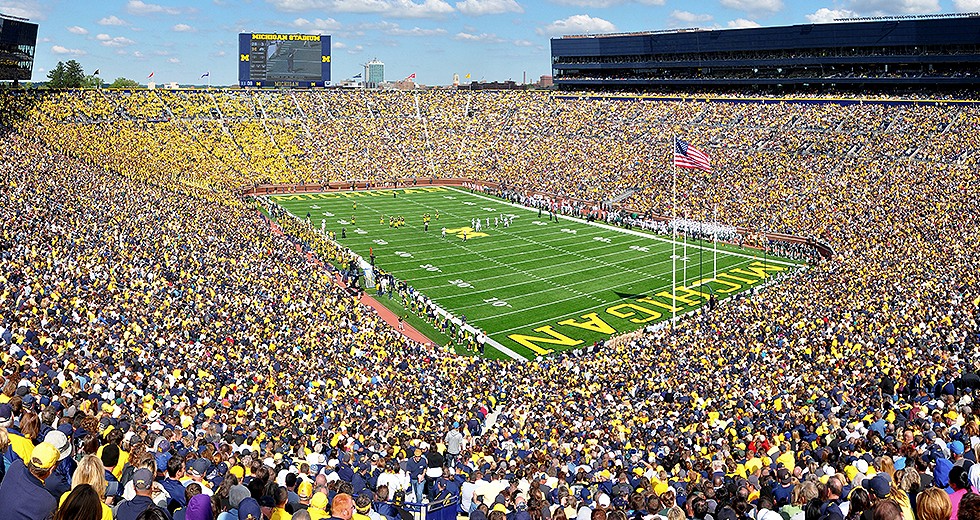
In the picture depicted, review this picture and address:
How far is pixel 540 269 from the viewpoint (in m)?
34.8

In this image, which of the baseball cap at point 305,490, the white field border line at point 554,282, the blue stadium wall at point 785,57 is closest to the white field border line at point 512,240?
the white field border line at point 554,282

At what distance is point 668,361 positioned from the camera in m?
19.0

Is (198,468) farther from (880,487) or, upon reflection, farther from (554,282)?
(554,282)

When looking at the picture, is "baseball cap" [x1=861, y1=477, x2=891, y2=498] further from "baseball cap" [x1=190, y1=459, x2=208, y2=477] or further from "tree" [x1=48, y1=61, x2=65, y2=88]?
"tree" [x1=48, y1=61, x2=65, y2=88]

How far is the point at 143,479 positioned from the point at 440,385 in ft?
42.0

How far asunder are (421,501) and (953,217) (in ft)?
95.0

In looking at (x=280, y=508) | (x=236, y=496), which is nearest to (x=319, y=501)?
(x=280, y=508)

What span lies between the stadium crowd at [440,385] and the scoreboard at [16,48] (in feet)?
52.8

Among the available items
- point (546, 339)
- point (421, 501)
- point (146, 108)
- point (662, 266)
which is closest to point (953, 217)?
point (662, 266)

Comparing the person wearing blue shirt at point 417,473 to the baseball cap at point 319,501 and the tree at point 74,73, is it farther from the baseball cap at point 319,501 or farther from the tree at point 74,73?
the tree at point 74,73

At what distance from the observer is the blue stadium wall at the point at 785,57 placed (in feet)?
194

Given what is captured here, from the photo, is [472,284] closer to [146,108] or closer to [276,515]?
[276,515]

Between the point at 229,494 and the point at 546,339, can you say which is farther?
the point at 546,339

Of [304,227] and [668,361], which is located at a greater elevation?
[304,227]
